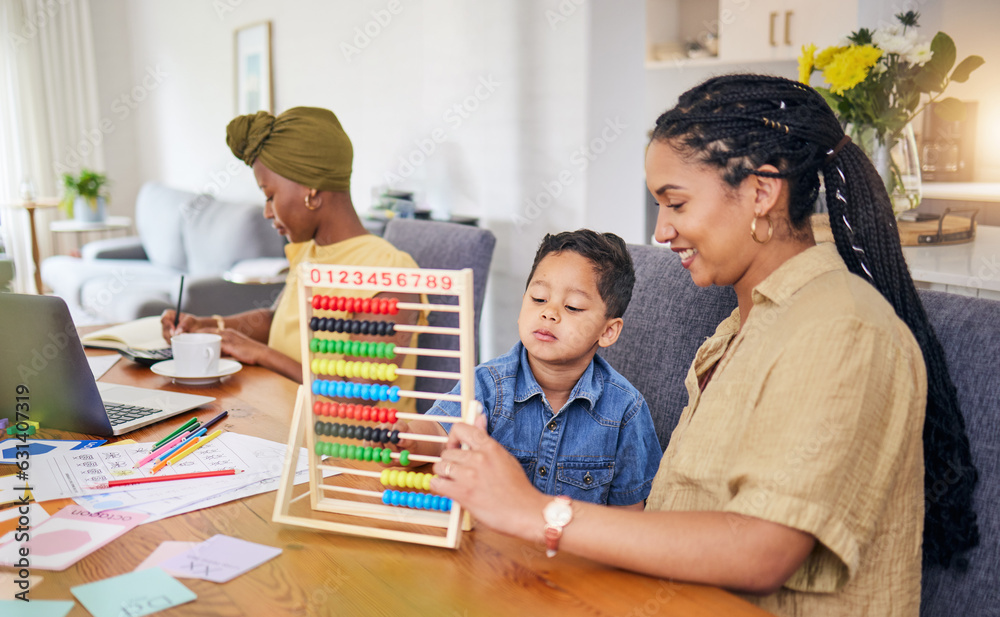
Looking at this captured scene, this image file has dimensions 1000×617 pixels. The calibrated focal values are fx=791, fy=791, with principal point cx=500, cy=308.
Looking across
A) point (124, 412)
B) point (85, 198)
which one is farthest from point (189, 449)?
point (85, 198)

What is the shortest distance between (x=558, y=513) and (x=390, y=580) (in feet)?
0.71

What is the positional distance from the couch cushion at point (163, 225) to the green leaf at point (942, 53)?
4.70 metres

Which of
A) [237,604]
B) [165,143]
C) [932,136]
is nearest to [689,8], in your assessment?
[932,136]

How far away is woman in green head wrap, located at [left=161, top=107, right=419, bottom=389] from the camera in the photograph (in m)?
2.07

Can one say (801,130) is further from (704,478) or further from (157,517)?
(157,517)

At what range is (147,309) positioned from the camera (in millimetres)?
4340

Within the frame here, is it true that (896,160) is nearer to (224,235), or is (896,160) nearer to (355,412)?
(355,412)

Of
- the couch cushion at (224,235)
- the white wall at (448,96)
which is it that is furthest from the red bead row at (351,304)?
the couch cushion at (224,235)

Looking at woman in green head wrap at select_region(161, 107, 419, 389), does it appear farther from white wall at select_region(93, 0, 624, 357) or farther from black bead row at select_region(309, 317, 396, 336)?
white wall at select_region(93, 0, 624, 357)

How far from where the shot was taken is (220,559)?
0.99 m

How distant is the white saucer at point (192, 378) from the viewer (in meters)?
1.81

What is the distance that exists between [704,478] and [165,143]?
6613 mm

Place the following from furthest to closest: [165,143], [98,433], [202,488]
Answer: [165,143]
[98,433]
[202,488]

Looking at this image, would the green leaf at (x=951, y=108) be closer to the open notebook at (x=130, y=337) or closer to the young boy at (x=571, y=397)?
the young boy at (x=571, y=397)
